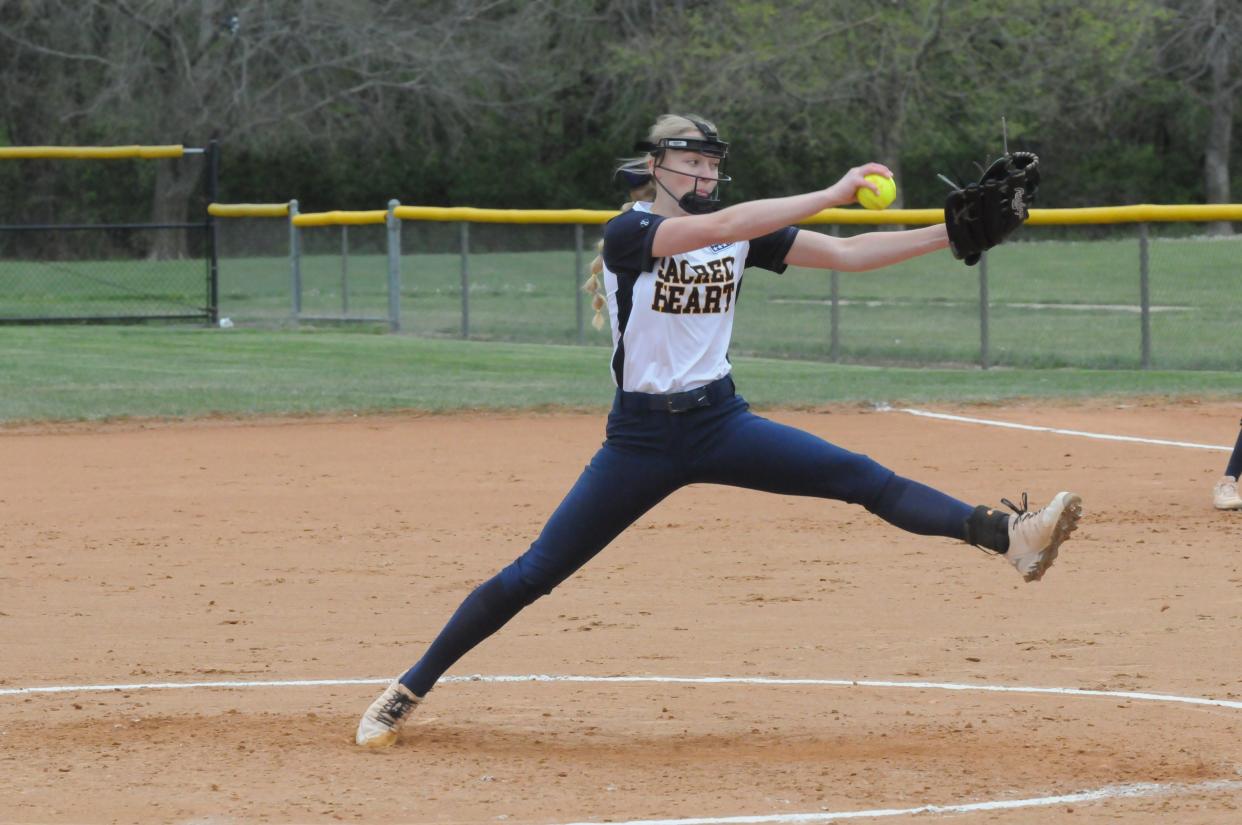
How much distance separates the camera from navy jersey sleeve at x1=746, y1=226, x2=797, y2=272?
563 centimetres

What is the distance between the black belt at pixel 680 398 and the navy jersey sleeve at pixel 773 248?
0.47 m

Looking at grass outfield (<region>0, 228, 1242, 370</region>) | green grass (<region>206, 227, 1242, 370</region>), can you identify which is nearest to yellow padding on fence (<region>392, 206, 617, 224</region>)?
grass outfield (<region>0, 228, 1242, 370</region>)

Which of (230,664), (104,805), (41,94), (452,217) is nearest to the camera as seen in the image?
(104,805)

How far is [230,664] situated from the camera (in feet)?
22.8

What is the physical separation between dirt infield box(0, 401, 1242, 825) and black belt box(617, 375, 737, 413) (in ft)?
3.52

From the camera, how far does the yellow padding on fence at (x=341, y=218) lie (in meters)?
24.1

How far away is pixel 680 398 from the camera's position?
17.5 ft

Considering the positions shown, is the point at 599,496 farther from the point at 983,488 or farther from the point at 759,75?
the point at 759,75

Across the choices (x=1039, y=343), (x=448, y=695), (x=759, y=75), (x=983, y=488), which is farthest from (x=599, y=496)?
(x=759, y=75)

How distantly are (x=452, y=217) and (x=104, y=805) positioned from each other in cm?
1834

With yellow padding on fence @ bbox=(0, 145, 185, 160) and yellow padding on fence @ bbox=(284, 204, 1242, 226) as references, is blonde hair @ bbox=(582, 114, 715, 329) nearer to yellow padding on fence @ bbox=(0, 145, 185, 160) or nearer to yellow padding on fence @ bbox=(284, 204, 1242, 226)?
yellow padding on fence @ bbox=(284, 204, 1242, 226)

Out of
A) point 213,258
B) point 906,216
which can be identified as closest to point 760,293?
point 213,258

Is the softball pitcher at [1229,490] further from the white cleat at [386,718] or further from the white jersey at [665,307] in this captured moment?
the white cleat at [386,718]

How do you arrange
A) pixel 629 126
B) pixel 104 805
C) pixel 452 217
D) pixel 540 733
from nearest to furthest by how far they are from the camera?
pixel 104 805 < pixel 540 733 < pixel 452 217 < pixel 629 126
